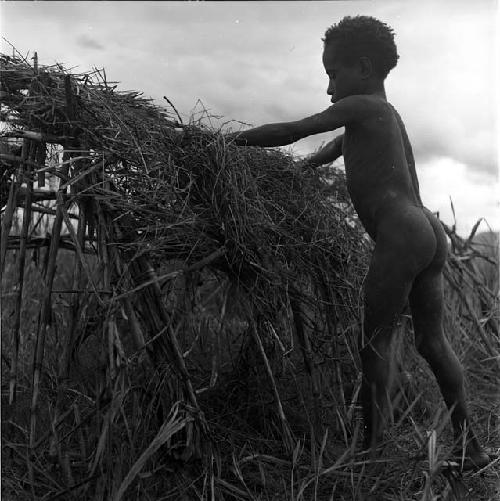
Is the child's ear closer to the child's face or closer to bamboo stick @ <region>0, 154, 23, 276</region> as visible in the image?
the child's face

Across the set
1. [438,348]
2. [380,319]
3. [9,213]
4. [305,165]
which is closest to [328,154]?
[305,165]

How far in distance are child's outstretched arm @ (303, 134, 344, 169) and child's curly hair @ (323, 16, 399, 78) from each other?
442 millimetres

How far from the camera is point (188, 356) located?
115 inches

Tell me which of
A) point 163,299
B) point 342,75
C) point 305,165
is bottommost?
point 163,299

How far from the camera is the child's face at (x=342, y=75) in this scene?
2332 millimetres

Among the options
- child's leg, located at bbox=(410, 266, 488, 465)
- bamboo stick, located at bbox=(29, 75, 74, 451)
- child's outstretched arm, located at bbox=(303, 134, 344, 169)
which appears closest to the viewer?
bamboo stick, located at bbox=(29, 75, 74, 451)

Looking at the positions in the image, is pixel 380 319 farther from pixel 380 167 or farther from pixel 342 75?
pixel 342 75

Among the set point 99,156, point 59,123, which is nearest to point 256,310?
point 99,156

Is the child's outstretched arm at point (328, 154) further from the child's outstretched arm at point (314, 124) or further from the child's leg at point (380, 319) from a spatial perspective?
the child's leg at point (380, 319)

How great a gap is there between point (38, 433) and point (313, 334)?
1.18 metres

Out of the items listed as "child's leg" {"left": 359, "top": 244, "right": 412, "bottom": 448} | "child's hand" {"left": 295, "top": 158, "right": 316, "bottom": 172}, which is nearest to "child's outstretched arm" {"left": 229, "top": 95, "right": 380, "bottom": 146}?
"child's leg" {"left": 359, "top": 244, "right": 412, "bottom": 448}

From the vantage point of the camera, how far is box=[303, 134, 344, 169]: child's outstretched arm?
108 inches

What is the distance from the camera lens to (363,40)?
7.60 feet

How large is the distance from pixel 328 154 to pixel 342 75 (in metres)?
0.50
